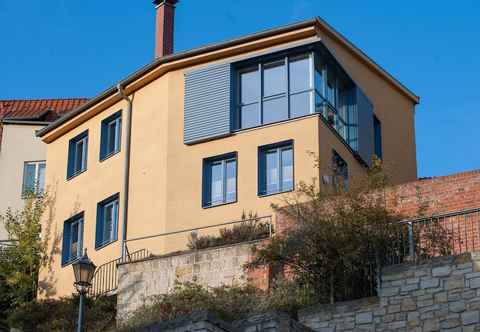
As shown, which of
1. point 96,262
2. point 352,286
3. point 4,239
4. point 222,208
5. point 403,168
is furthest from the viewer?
point 4,239

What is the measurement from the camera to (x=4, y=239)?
4166 centimetres

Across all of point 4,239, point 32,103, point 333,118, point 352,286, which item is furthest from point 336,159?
point 32,103

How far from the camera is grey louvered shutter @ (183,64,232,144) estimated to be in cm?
3269

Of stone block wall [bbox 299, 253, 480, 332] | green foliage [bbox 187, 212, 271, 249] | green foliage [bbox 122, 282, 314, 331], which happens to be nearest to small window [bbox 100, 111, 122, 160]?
green foliage [bbox 187, 212, 271, 249]

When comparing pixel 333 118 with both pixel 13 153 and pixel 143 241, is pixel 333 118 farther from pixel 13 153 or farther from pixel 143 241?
pixel 13 153

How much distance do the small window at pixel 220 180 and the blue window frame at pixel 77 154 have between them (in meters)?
5.41

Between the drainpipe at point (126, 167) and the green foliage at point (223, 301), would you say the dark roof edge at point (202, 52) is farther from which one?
the green foliage at point (223, 301)

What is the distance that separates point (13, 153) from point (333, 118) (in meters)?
15.3

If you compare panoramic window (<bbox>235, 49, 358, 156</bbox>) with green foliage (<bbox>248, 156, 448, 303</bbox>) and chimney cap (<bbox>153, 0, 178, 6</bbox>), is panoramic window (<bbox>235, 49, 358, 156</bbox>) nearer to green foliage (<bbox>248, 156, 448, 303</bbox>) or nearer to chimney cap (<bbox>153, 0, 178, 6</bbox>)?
chimney cap (<bbox>153, 0, 178, 6</bbox>)

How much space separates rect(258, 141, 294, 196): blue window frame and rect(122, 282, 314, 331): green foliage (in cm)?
465

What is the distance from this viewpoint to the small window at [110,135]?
35594 mm

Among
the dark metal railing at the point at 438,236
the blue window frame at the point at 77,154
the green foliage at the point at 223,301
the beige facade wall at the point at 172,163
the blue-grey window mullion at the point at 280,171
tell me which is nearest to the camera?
the dark metal railing at the point at 438,236

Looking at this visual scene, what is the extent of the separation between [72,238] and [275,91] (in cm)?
787

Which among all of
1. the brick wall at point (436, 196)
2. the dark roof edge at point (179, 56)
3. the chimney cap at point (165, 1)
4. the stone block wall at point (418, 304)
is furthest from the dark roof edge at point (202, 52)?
the stone block wall at point (418, 304)
